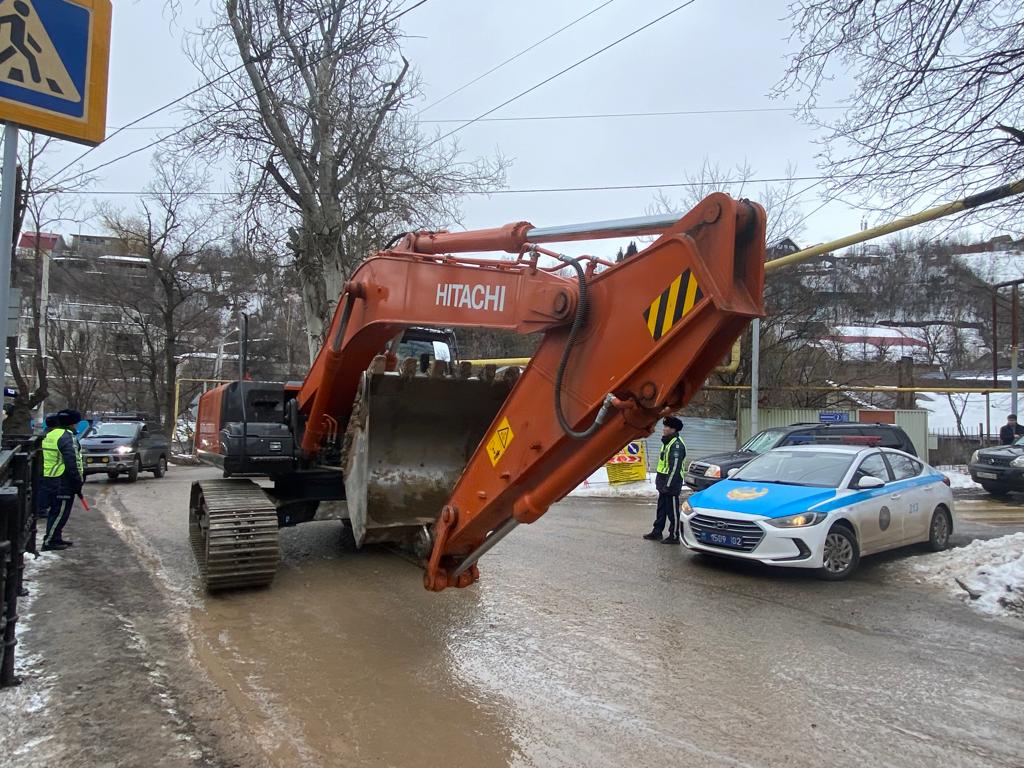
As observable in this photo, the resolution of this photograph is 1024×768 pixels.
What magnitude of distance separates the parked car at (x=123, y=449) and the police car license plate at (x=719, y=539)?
15.7m

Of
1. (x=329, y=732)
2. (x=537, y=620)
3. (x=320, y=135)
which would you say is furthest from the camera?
(x=320, y=135)

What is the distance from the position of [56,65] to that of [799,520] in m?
7.53

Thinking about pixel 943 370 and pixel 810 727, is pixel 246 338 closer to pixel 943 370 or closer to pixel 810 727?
pixel 810 727

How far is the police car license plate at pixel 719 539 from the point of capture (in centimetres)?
800

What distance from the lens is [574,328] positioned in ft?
12.6

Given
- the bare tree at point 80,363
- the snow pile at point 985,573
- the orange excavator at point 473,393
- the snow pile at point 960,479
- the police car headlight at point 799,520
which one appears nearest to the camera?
the orange excavator at point 473,393

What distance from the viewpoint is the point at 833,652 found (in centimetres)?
559

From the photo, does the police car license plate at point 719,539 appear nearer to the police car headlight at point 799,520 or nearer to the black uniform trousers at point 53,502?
the police car headlight at point 799,520

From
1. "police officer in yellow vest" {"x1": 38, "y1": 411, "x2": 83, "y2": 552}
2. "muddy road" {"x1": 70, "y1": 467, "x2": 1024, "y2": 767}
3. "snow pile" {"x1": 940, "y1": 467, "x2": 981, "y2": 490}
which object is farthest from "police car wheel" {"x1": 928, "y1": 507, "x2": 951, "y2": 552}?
"police officer in yellow vest" {"x1": 38, "y1": 411, "x2": 83, "y2": 552}

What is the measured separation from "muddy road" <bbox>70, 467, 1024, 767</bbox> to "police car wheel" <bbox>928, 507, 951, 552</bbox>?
113cm

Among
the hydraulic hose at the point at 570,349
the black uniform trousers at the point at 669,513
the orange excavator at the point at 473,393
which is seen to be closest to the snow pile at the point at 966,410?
the black uniform trousers at the point at 669,513

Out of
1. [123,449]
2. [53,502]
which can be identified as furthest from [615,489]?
[123,449]

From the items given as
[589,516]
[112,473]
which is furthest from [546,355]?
[112,473]

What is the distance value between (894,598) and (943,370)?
42809mm
